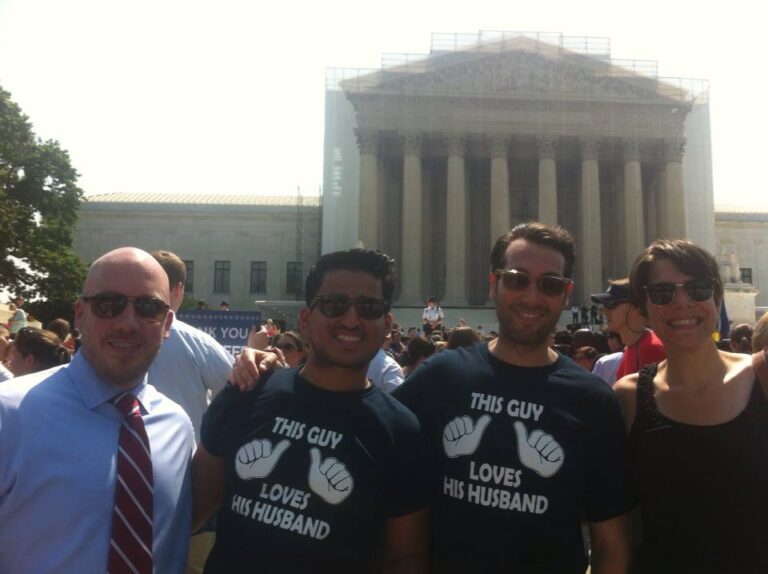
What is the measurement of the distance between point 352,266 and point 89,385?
4.17ft

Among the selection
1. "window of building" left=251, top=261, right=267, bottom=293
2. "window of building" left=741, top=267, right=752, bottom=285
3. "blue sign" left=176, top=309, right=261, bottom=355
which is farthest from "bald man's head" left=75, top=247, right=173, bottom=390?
"window of building" left=741, top=267, right=752, bottom=285

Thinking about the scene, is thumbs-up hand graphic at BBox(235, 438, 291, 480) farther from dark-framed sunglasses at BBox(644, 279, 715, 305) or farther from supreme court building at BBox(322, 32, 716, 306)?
supreme court building at BBox(322, 32, 716, 306)

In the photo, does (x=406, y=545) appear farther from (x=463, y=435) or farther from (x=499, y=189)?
(x=499, y=189)

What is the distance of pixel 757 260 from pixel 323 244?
122ft

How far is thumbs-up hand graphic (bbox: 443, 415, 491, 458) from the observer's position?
3.08m

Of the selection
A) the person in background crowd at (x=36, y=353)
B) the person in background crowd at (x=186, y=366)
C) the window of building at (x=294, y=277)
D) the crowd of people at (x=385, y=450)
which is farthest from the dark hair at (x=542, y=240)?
the window of building at (x=294, y=277)

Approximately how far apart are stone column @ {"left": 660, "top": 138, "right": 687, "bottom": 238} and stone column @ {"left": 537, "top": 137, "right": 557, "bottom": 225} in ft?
24.0

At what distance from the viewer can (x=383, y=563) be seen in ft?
10.0

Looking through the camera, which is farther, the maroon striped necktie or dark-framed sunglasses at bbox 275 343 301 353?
dark-framed sunglasses at bbox 275 343 301 353

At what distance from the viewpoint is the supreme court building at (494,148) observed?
41812mm

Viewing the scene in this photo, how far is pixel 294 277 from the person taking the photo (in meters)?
56.3

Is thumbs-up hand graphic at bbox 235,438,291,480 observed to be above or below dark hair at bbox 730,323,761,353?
below

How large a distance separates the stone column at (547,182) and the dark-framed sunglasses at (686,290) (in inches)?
1507

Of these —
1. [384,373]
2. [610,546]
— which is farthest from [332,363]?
[384,373]
